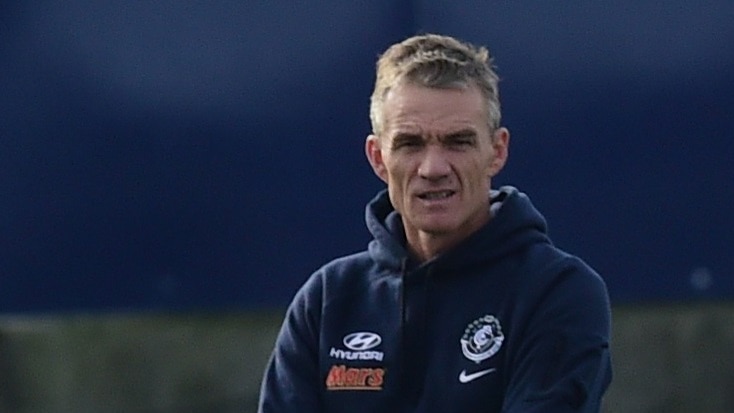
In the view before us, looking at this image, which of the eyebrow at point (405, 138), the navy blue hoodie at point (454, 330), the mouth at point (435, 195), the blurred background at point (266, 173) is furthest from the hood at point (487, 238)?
the blurred background at point (266, 173)

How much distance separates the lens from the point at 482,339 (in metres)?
3.63

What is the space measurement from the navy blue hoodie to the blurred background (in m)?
2.35

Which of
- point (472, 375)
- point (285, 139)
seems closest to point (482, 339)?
point (472, 375)

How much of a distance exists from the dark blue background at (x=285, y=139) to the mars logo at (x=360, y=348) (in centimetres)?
246

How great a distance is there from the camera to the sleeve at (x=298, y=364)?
381cm

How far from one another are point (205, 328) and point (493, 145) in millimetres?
2814

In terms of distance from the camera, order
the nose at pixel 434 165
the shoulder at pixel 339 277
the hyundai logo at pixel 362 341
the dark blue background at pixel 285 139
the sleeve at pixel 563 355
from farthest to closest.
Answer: the dark blue background at pixel 285 139 → the shoulder at pixel 339 277 → the hyundai logo at pixel 362 341 → the nose at pixel 434 165 → the sleeve at pixel 563 355

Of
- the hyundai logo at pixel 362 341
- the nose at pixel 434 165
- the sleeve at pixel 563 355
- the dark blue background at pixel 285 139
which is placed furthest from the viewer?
the dark blue background at pixel 285 139

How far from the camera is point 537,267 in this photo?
12.1 feet

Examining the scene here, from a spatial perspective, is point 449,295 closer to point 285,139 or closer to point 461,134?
point 461,134

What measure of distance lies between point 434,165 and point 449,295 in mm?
267

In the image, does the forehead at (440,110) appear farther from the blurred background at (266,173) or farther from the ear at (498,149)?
the blurred background at (266,173)

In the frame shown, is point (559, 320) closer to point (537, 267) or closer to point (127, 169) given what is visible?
point (537, 267)

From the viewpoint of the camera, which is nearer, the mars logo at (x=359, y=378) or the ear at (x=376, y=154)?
the mars logo at (x=359, y=378)
